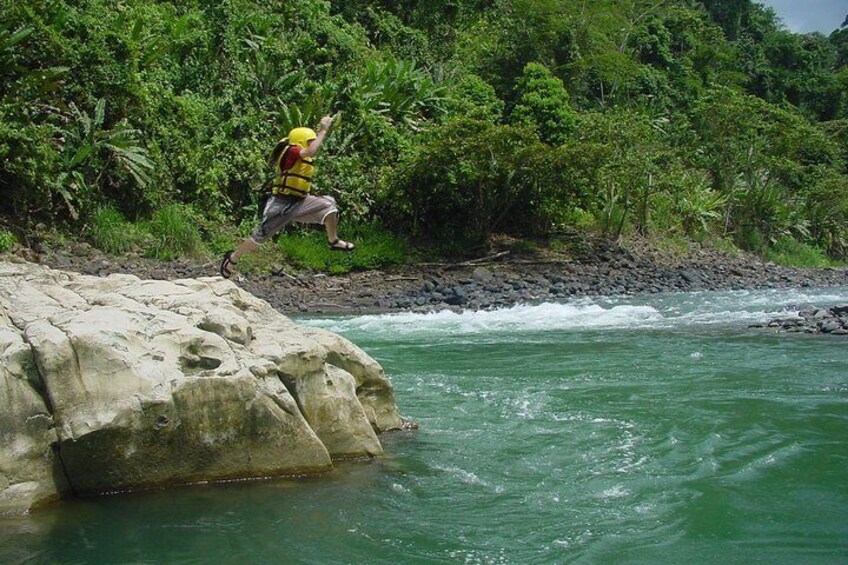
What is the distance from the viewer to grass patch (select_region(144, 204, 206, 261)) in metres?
23.9

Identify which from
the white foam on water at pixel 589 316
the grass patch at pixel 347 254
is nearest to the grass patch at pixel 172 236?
the grass patch at pixel 347 254

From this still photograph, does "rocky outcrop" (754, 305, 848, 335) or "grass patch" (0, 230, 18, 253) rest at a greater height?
"grass patch" (0, 230, 18, 253)

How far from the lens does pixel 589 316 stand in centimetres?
2005

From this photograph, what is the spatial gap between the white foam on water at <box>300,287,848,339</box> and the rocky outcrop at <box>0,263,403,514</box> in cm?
918

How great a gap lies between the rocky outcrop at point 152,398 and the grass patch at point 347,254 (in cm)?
1794

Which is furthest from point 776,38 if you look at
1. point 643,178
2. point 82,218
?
point 82,218

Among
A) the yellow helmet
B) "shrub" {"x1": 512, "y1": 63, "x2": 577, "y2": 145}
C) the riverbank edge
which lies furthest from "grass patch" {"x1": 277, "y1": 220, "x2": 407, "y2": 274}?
the yellow helmet

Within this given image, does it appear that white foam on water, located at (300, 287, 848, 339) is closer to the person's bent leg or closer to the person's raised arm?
the person's bent leg

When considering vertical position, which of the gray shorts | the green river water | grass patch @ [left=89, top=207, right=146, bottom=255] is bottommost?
the green river water

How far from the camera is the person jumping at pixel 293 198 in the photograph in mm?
9219

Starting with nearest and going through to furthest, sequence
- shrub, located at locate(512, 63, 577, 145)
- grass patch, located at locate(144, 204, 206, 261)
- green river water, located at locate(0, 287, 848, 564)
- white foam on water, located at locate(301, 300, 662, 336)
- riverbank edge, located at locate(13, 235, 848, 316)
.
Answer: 1. green river water, located at locate(0, 287, 848, 564)
2. white foam on water, located at locate(301, 300, 662, 336)
3. riverbank edge, located at locate(13, 235, 848, 316)
4. grass patch, located at locate(144, 204, 206, 261)
5. shrub, located at locate(512, 63, 577, 145)

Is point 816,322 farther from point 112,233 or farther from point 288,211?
point 112,233

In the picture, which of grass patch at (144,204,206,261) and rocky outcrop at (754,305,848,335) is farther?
grass patch at (144,204,206,261)

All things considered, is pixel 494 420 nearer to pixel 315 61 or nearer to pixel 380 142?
pixel 380 142
